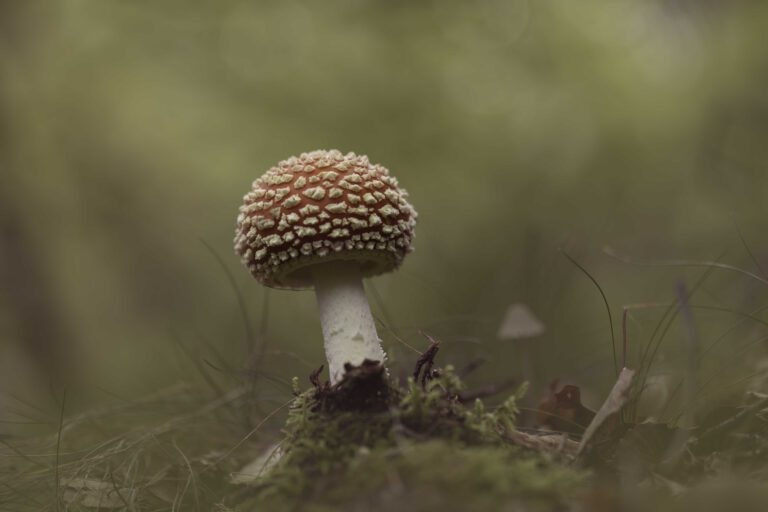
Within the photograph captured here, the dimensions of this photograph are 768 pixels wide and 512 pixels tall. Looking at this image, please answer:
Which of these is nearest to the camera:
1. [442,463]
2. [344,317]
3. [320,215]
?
[442,463]

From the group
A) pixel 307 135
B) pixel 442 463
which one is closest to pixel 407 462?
pixel 442 463

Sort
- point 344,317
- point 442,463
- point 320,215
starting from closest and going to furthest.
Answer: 1. point 442,463
2. point 320,215
3. point 344,317

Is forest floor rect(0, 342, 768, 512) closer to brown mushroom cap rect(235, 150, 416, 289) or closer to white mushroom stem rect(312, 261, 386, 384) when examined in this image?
white mushroom stem rect(312, 261, 386, 384)

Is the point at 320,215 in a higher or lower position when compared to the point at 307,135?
lower

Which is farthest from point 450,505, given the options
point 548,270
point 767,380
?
point 548,270

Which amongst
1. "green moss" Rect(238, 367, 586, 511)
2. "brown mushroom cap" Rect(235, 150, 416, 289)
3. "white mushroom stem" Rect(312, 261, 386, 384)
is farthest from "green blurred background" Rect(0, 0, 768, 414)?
"green moss" Rect(238, 367, 586, 511)

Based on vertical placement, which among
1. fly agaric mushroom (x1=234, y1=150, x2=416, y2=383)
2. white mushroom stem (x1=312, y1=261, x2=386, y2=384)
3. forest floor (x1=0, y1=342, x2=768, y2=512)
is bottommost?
forest floor (x1=0, y1=342, x2=768, y2=512)

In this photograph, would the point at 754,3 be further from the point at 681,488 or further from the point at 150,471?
the point at 150,471

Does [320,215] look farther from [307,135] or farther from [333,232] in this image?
[307,135]
